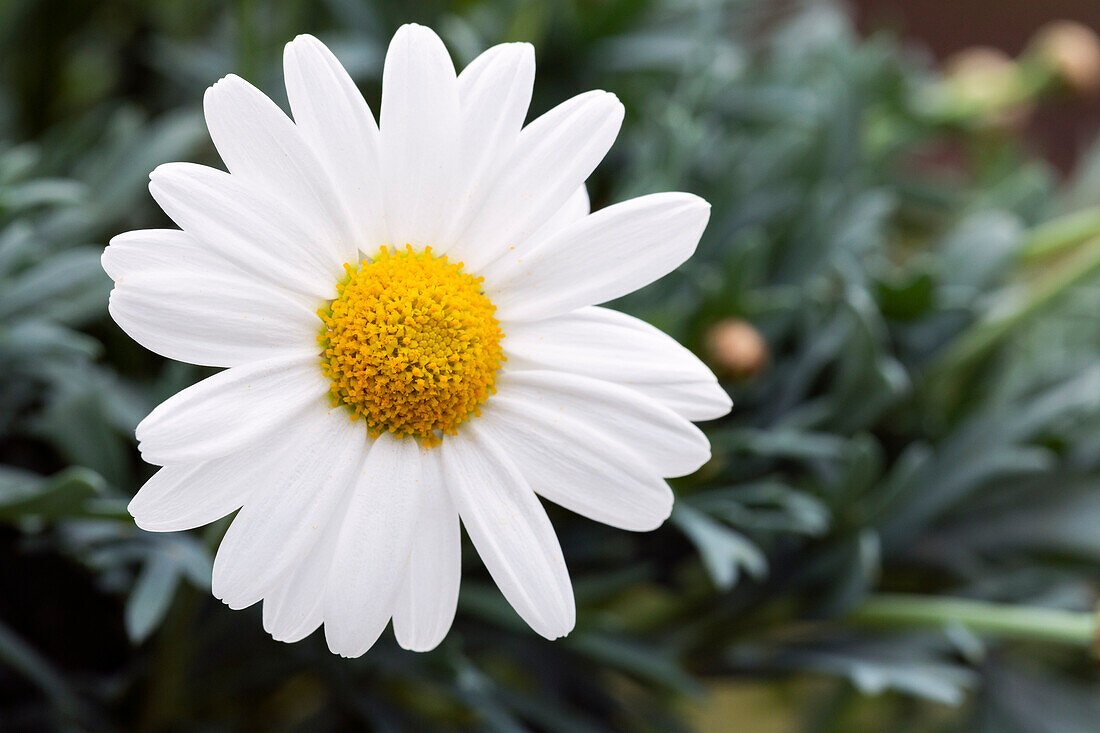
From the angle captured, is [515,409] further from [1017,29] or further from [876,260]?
[1017,29]

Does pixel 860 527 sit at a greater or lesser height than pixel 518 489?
lesser

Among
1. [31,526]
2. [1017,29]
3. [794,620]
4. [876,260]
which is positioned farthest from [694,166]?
[1017,29]

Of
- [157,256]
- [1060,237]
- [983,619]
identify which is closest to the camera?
[157,256]

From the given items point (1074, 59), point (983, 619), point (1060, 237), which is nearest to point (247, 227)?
point (983, 619)

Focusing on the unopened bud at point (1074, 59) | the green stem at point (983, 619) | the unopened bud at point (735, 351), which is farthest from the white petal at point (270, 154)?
the unopened bud at point (1074, 59)

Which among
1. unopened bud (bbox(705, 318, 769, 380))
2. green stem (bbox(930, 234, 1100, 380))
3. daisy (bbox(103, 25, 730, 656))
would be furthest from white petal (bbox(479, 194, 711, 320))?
green stem (bbox(930, 234, 1100, 380))

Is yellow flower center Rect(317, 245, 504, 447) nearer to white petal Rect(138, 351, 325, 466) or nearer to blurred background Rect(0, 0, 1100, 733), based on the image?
white petal Rect(138, 351, 325, 466)

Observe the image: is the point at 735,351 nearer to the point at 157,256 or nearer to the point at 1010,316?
the point at 1010,316
